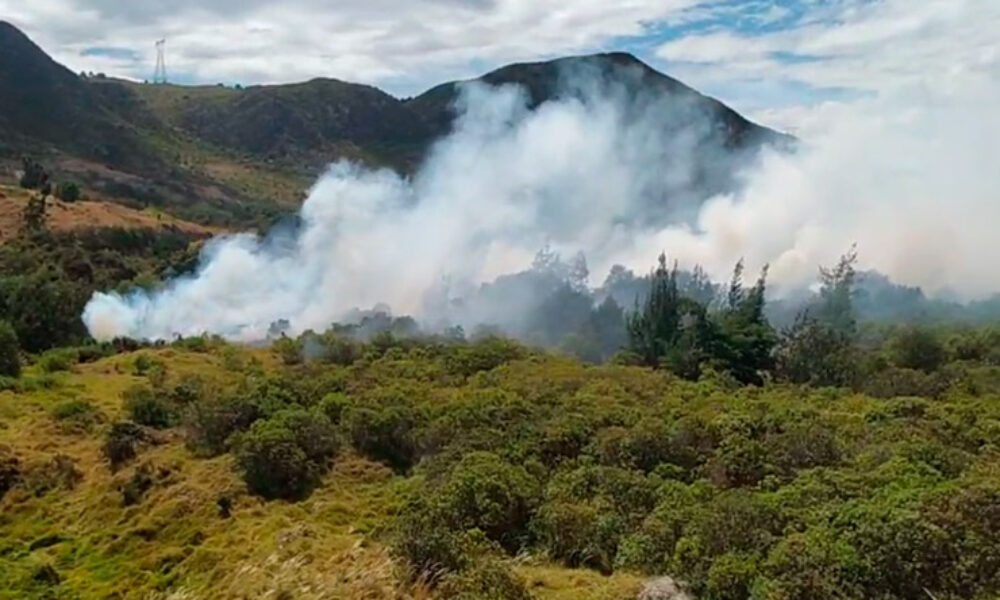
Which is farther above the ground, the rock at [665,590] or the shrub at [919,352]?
the rock at [665,590]

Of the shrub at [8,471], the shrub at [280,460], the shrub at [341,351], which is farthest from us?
the shrub at [341,351]

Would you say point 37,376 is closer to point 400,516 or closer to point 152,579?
point 152,579

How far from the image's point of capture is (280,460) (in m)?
24.5

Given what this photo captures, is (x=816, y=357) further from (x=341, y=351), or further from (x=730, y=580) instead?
(x=730, y=580)

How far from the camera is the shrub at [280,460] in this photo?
24.5 meters

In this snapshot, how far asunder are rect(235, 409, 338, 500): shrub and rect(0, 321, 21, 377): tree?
54.9 feet

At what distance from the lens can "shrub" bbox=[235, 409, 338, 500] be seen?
24.5 m

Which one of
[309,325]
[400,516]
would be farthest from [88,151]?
[400,516]

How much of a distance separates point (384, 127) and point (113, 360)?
376ft

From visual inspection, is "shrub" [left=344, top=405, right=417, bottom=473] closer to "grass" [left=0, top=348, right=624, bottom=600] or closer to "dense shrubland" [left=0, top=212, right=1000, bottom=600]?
"dense shrubland" [left=0, top=212, right=1000, bottom=600]

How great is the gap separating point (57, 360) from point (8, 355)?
2.41 meters

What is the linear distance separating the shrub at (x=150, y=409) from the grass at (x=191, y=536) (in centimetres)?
116

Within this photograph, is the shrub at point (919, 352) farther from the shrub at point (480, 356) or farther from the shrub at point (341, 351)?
the shrub at point (341, 351)

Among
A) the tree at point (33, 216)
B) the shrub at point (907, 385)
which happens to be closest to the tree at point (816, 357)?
the shrub at point (907, 385)
